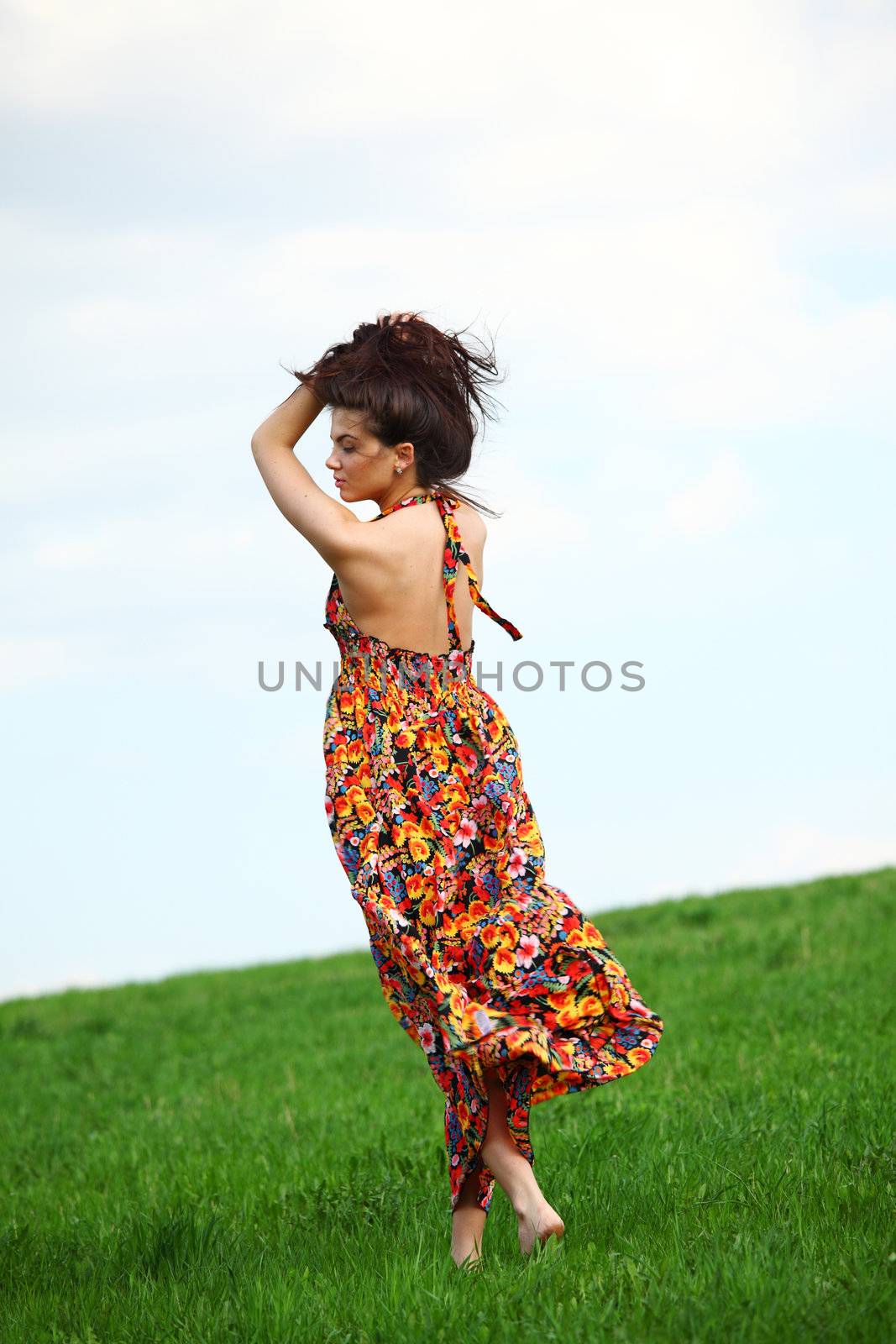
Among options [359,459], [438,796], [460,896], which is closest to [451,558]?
[359,459]

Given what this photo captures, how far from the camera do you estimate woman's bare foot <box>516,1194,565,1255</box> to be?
3.88 m

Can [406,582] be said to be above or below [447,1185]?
above

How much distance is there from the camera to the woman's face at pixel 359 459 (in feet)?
14.0

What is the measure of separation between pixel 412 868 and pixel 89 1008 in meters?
10.7

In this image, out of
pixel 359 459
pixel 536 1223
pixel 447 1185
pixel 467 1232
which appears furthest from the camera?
pixel 447 1185

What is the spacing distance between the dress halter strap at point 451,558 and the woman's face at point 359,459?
9 centimetres

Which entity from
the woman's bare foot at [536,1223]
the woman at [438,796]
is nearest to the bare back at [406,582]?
the woman at [438,796]

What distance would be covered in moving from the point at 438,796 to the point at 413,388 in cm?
127

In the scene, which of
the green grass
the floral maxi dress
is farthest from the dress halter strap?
the green grass

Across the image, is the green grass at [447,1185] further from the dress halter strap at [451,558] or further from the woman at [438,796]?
the dress halter strap at [451,558]

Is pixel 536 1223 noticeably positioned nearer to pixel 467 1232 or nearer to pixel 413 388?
pixel 467 1232

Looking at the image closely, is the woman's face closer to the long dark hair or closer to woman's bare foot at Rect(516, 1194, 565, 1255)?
the long dark hair

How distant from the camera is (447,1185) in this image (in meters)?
5.20

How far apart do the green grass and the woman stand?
1.66 feet
